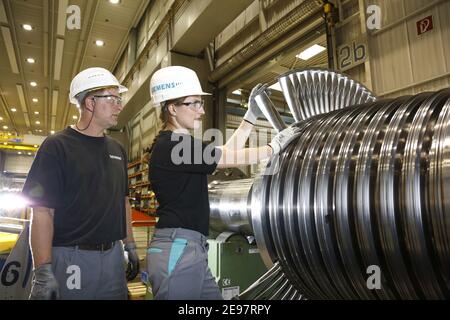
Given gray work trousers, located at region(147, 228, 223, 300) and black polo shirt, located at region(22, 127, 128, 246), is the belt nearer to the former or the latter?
black polo shirt, located at region(22, 127, 128, 246)

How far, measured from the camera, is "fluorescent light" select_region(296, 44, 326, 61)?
5.76 m

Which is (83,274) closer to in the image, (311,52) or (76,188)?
(76,188)

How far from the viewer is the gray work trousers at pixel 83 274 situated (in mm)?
1265

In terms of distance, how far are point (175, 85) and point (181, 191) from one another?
15.6 inches

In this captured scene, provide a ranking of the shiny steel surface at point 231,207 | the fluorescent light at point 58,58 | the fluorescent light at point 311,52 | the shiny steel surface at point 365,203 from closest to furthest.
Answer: the shiny steel surface at point 365,203, the shiny steel surface at point 231,207, the fluorescent light at point 311,52, the fluorescent light at point 58,58

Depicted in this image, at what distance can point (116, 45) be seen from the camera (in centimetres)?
828

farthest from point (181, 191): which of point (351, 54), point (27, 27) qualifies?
point (27, 27)

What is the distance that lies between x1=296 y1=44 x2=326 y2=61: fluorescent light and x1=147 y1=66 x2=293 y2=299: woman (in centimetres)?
506

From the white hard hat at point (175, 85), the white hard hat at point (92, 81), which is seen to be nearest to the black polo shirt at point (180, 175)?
the white hard hat at point (175, 85)

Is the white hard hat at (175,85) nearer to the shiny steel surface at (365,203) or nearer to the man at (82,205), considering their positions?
the man at (82,205)

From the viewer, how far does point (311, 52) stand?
5879 mm

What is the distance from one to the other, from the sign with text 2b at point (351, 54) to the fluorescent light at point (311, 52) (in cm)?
270

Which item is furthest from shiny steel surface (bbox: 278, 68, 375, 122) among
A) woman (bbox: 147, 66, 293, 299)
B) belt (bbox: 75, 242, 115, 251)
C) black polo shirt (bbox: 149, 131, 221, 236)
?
belt (bbox: 75, 242, 115, 251)
